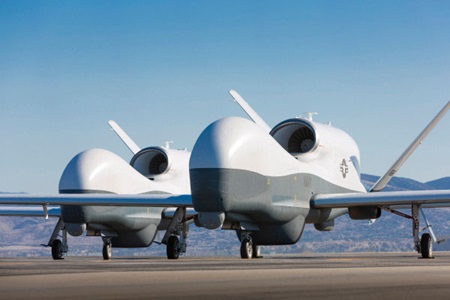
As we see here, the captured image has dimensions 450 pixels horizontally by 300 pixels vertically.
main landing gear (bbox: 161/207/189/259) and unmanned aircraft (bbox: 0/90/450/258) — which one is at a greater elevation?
unmanned aircraft (bbox: 0/90/450/258)

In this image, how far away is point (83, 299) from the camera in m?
12.4

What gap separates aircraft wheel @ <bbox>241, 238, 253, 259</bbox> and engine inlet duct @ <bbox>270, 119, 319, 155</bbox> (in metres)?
8.78

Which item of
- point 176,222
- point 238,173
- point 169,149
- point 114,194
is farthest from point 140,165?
point 238,173

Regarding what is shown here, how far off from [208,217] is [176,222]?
447 centimetres

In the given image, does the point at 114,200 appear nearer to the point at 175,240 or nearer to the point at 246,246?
the point at 175,240

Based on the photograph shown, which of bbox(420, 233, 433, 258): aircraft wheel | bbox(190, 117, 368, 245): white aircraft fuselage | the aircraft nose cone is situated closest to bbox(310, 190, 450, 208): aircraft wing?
bbox(190, 117, 368, 245): white aircraft fuselage

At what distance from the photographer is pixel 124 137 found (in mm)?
60281

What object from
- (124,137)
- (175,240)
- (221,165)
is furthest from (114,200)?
(124,137)

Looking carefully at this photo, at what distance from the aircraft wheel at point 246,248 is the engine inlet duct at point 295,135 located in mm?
8783

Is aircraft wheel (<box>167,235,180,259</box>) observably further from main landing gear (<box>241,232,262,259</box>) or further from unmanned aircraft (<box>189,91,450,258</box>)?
main landing gear (<box>241,232,262,259</box>)

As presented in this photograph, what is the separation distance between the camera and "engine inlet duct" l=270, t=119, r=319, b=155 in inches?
1839

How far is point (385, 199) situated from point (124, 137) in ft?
78.6

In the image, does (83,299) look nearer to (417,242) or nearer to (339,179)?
(417,242)

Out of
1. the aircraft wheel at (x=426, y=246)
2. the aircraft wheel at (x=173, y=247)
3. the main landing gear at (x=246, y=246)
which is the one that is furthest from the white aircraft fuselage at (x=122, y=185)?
the aircraft wheel at (x=426, y=246)
